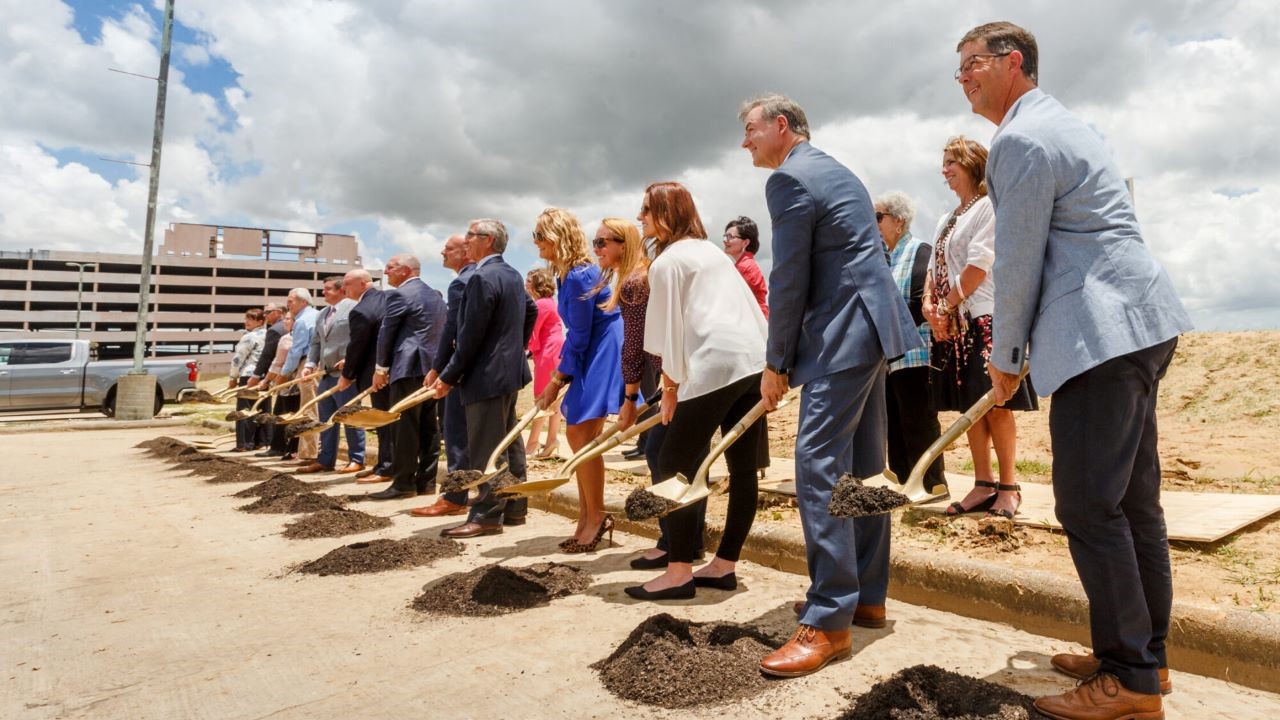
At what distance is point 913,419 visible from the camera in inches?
190

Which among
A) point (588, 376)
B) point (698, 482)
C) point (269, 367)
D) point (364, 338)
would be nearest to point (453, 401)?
point (588, 376)

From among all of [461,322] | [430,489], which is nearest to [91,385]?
[430,489]

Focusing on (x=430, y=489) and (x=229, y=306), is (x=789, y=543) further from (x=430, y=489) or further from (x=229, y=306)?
(x=229, y=306)

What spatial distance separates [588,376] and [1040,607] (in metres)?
2.74

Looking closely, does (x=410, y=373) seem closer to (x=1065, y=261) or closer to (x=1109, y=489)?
(x=1065, y=261)

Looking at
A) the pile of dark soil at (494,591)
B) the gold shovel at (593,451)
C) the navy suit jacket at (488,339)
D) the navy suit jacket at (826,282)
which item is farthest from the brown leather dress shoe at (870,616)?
the navy suit jacket at (488,339)

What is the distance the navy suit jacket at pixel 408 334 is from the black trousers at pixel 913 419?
411cm

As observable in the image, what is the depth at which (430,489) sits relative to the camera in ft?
23.7

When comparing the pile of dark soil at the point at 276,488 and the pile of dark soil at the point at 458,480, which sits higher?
the pile of dark soil at the point at 458,480

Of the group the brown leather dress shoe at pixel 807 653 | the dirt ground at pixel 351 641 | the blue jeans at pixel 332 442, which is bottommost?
the dirt ground at pixel 351 641

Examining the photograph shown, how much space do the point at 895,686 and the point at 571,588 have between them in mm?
1910

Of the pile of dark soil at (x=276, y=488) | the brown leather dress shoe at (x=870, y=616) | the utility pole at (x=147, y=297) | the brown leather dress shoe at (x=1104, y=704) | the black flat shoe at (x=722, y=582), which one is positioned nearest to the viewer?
the brown leather dress shoe at (x=1104, y=704)

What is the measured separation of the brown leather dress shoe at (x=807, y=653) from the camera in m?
2.62

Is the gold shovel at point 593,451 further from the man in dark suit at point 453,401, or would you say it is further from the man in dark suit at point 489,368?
the man in dark suit at point 453,401
